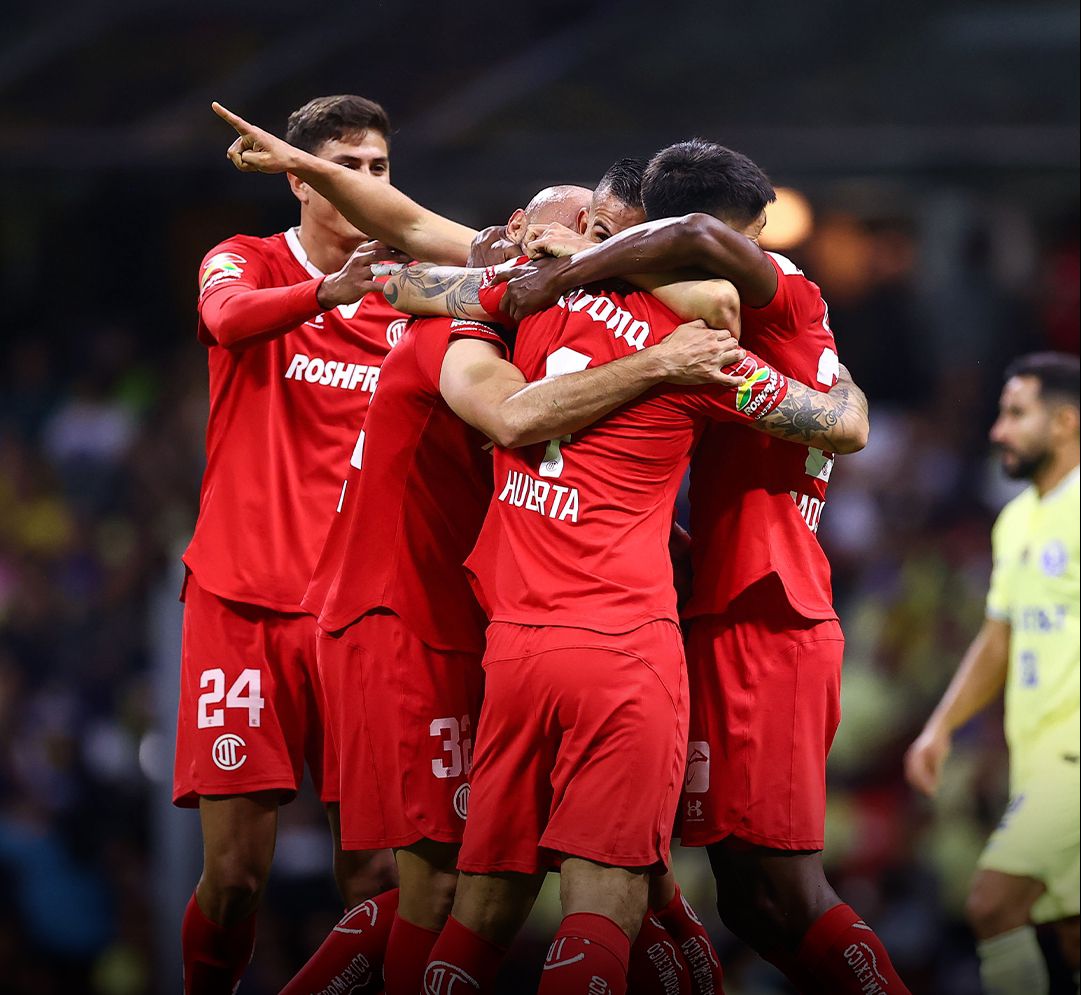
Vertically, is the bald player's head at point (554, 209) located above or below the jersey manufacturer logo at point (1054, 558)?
above

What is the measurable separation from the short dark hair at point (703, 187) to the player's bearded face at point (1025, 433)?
2.71 metres

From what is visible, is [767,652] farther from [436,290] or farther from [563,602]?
[436,290]

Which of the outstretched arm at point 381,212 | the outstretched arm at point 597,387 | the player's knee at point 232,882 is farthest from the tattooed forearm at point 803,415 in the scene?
the player's knee at point 232,882

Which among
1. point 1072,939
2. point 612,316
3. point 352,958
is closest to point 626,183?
point 612,316

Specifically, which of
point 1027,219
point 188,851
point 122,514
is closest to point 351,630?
point 188,851

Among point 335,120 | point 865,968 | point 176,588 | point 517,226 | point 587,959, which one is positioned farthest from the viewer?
point 176,588

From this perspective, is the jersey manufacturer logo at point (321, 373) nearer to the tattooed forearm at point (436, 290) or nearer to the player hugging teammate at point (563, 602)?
the player hugging teammate at point (563, 602)

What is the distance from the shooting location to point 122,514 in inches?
403

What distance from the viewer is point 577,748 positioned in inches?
140

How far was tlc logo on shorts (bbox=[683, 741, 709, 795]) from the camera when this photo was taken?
4.04 metres

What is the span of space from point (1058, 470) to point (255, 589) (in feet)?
10.4

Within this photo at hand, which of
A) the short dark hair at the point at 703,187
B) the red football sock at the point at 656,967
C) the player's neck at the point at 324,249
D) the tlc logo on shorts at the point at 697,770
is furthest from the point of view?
the player's neck at the point at 324,249

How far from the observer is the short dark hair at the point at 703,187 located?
382cm

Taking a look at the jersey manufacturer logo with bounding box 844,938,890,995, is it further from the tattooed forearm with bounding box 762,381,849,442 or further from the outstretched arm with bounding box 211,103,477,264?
the outstretched arm with bounding box 211,103,477,264
